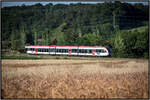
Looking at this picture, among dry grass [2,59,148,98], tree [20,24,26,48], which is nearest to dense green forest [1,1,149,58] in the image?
tree [20,24,26,48]

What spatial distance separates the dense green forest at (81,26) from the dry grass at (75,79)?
1.39 ft

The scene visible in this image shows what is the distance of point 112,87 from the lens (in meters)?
3.56

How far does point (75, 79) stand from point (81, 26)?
5.63ft

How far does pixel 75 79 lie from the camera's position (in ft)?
12.2

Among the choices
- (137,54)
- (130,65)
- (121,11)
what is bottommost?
(130,65)

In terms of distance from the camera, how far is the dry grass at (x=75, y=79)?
3.56 metres

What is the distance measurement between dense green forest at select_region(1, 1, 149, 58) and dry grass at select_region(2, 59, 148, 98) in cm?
42

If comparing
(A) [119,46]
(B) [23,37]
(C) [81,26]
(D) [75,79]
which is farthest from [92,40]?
(B) [23,37]

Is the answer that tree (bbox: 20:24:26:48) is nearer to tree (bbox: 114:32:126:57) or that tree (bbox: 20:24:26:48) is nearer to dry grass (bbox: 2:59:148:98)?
dry grass (bbox: 2:59:148:98)

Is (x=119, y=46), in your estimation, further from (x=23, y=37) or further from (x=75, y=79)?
(x=23, y=37)

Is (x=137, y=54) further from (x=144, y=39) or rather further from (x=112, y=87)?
(x=112, y=87)

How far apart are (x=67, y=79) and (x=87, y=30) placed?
1.75 metres

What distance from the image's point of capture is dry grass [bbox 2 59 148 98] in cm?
356

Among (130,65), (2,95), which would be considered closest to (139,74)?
(130,65)
